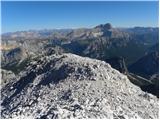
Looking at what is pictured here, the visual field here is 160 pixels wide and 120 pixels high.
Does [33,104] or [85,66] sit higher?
[85,66]

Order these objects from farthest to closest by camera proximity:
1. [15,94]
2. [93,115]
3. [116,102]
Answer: [15,94], [116,102], [93,115]

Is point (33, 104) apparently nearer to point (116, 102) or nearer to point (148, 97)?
point (116, 102)

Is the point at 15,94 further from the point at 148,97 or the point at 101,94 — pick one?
the point at 148,97

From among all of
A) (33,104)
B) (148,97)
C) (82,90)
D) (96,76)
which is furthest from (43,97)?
(148,97)

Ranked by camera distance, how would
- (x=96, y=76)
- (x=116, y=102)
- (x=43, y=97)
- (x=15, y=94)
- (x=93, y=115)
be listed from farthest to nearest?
(x=15, y=94) → (x=96, y=76) → (x=43, y=97) → (x=116, y=102) → (x=93, y=115)

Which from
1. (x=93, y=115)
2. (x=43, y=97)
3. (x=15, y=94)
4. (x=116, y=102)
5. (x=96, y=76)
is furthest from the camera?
(x=15, y=94)

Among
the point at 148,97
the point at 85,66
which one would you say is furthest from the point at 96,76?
the point at 148,97

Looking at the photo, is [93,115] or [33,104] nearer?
[93,115]
